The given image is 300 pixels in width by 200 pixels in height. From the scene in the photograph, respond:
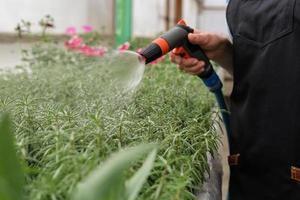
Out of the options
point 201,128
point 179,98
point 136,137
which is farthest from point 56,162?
point 179,98

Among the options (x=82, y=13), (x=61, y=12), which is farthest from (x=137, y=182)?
(x=82, y=13)

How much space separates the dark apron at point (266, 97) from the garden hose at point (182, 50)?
0.13 meters

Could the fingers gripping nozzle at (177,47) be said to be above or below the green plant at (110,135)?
above

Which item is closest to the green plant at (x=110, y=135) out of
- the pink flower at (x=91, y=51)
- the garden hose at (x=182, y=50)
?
the garden hose at (x=182, y=50)

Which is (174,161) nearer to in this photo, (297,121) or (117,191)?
(117,191)

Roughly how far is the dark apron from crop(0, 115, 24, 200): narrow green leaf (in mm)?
821

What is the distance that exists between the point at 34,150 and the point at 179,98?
29.2 inches

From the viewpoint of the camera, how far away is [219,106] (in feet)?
5.30

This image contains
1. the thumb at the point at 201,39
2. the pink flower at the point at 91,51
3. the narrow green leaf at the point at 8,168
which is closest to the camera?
the narrow green leaf at the point at 8,168

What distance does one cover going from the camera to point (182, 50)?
1.44 metres

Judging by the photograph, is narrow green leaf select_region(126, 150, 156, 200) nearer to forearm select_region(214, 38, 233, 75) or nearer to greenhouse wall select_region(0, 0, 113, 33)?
forearm select_region(214, 38, 233, 75)

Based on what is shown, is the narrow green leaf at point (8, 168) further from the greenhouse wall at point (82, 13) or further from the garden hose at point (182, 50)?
the greenhouse wall at point (82, 13)

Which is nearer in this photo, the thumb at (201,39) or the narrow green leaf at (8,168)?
the narrow green leaf at (8,168)

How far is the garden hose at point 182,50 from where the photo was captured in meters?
1.32
